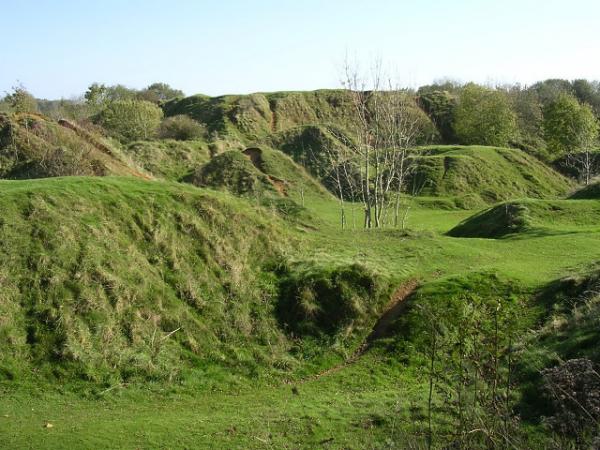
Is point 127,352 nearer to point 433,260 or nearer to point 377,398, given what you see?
point 377,398

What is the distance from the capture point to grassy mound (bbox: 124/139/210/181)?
2078 inches

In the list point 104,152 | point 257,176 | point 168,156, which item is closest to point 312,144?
point 168,156

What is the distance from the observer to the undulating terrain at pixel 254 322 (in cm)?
1316

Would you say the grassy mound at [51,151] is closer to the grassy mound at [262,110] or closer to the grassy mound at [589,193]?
the grassy mound at [589,193]

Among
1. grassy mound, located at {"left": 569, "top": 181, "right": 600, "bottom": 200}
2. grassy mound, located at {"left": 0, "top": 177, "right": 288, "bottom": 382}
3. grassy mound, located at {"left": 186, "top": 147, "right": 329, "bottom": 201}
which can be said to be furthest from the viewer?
grassy mound, located at {"left": 186, "top": 147, "right": 329, "bottom": 201}

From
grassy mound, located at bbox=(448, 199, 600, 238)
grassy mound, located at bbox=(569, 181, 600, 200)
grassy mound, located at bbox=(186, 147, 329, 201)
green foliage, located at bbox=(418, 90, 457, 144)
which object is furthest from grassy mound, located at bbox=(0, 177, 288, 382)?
green foliage, located at bbox=(418, 90, 457, 144)

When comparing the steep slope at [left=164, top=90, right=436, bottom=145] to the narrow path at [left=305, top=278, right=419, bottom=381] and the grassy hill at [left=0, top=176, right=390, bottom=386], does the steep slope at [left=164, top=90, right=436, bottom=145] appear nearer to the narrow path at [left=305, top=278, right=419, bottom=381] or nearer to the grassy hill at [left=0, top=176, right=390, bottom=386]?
the grassy hill at [left=0, top=176, right=390, bottom=386]

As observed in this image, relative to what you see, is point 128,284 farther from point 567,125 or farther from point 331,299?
point 567,125

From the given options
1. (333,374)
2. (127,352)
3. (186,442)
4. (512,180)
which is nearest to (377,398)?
(333,374)

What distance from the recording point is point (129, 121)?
71562 millimetres

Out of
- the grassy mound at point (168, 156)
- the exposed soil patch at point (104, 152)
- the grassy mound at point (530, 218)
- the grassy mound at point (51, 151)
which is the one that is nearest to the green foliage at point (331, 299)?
the grassy mound at point (530, 218)

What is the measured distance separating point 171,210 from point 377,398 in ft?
39.5

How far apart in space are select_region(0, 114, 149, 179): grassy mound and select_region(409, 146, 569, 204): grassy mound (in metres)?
34.3

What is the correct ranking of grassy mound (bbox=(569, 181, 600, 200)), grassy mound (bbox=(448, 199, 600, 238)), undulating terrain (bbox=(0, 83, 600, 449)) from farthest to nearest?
1. grassy mound (bbox=(569, 181, 600, 200))
2. grassy mound (bbox=(448, 199, 600, 238))
3. undulating terrain (bbox=(0, 83, 600, 449))
